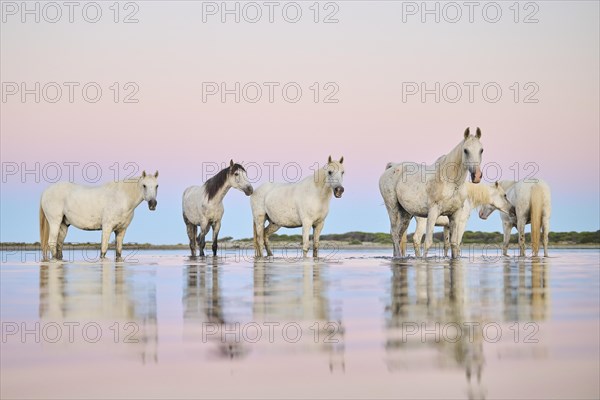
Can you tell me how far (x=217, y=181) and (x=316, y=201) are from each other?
11.1 ft

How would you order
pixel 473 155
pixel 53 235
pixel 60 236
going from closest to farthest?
pixel 473 155 < pixel 53 235 < pixel 60 236

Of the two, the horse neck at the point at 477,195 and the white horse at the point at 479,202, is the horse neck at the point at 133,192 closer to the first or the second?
the white horse at the point at 479,202

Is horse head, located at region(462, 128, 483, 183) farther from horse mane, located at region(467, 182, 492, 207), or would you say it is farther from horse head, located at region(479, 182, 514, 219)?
horse head, located at region(479, 182, 514, 219)

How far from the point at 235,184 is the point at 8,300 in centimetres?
1355

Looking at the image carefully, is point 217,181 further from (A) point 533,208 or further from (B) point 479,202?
(A) point 533,208

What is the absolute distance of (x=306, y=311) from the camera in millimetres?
6234

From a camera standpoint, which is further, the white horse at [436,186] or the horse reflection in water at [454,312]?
the white horse at [436,186]

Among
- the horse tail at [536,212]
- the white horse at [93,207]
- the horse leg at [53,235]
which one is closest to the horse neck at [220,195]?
Result: the white horse at [93,207]

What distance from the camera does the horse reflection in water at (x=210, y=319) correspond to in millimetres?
4398

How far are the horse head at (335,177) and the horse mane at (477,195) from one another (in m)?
4.49

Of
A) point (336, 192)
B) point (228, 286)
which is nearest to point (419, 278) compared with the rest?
point (228, 286)

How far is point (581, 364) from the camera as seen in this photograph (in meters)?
3.94

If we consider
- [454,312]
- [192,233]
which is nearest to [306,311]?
[454,312]

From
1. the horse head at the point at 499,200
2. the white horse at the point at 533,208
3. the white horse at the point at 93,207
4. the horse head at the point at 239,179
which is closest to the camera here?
the white horse at the point at 93,207
